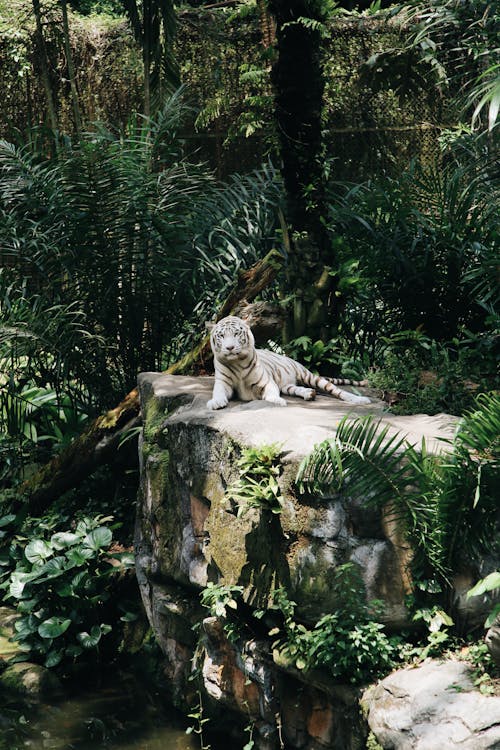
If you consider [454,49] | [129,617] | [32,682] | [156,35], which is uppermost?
[156,35]

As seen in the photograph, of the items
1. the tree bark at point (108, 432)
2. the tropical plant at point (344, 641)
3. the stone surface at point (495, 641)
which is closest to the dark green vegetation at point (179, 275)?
the tree bark at point (108, 432)

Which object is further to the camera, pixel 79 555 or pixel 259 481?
pixel 79 555

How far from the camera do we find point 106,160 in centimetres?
780

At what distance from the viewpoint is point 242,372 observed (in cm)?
589

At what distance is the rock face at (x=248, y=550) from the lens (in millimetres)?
4465

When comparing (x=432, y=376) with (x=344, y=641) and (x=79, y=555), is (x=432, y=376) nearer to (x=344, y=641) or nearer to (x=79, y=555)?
(x=344, y=641)

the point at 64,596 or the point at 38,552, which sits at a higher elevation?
the point at 38,552

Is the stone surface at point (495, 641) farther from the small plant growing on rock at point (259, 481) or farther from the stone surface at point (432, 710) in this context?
the small plant growing on rock at point (259, 481)

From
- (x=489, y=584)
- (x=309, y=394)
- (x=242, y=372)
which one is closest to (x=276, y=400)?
(x=242, y=372)

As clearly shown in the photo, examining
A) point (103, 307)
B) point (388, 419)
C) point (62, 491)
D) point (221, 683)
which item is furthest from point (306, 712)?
point (103, 307)

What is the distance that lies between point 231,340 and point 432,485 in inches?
75.1

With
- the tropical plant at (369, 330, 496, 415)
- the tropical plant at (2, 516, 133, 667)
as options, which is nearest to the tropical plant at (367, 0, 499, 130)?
the tropical plant at (369, 330, 496, 415)

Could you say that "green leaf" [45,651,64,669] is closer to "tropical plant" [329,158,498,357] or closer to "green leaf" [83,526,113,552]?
"green leaf" [83,526,113,552]

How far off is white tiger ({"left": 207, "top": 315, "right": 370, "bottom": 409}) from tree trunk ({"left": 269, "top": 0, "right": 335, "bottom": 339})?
1157 millimetres
